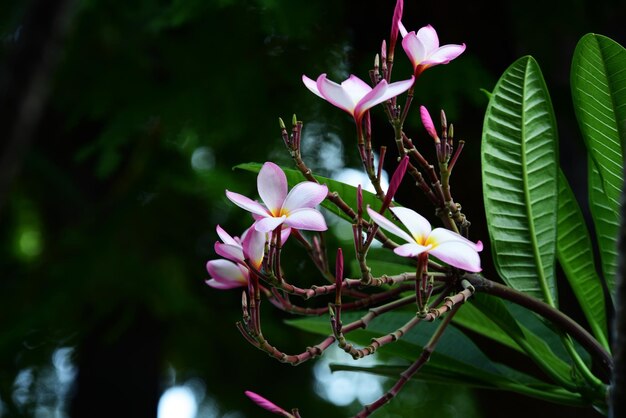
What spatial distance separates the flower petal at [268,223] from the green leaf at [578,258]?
28 centimetres

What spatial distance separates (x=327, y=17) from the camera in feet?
4.95

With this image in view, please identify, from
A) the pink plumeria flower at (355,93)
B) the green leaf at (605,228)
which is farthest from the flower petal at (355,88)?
the green leaf at (605,228)

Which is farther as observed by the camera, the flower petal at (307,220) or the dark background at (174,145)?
the dark background at (174,145)

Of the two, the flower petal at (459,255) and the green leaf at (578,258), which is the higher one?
the flower petal at (459,255)

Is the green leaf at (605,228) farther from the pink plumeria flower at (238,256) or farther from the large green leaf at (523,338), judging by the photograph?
the pink plumeria flower at (238,256)

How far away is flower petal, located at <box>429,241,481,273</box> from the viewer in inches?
16.2

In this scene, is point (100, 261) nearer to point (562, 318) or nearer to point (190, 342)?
point (190, 342)

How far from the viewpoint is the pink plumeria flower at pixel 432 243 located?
0.41 m

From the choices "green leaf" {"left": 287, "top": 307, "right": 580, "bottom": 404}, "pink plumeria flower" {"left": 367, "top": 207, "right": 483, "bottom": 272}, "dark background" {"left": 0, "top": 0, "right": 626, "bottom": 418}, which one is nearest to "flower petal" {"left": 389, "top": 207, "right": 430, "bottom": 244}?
"pink plumeria flower" {"left": 367, "top": 207, "right": 483, "bottom": 272}

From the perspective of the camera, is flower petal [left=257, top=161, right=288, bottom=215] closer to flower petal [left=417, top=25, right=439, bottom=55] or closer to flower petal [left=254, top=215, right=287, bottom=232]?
flower petal [left=254, top=215, right=287, bottom=232]

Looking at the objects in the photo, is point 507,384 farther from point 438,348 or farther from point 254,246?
point 254,246

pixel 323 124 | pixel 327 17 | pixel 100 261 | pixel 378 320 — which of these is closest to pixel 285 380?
pixel 100 261

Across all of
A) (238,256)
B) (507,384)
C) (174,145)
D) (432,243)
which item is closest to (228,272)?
(238,256)

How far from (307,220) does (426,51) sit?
0.52 feet
